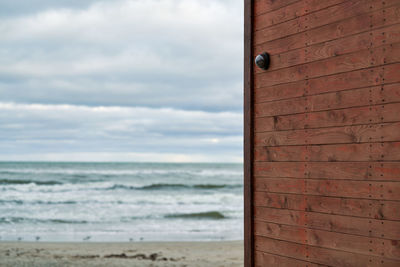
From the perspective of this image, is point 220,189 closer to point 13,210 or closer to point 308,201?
point 13,210

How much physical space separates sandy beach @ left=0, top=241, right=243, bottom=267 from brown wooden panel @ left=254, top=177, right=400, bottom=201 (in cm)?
352

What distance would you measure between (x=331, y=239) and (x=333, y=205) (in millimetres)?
235

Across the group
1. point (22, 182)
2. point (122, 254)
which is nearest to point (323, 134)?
point (122, 254)

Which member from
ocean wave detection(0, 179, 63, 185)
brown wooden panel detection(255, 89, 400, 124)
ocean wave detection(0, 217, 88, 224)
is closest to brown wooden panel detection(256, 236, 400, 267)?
brown wooden panel detection(255, 89, 400, 124)

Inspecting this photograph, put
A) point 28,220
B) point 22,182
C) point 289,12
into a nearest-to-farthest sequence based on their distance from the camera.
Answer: point 289,12
point 28,220
point 22,182

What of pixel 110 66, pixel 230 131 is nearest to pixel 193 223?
pixel 110 66

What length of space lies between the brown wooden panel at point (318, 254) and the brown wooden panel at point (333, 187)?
15.1 inches

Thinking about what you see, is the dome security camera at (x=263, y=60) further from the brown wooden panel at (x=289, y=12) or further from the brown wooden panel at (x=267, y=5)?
the brown wooden panel at (x=267, y=5)

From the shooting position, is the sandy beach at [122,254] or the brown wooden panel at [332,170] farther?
the sandy beach at [122,254]

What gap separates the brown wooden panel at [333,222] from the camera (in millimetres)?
2695

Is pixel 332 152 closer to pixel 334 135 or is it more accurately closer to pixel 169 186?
pixel 334 135

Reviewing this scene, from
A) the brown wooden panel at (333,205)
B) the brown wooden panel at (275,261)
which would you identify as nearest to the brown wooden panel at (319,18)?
the brown wooden panel at (333,205)

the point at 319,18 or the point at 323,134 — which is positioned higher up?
the point at 319,18

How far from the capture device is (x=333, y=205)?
3.04m
